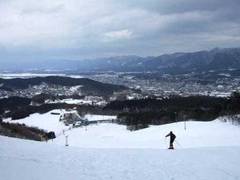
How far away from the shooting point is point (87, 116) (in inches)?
5709

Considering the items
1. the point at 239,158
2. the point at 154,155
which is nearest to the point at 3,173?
the point at 154,155

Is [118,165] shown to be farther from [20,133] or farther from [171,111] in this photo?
[171,111]

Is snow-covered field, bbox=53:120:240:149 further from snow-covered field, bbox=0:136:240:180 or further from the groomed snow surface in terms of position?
snow-covered field, bbox=0:136:240:180

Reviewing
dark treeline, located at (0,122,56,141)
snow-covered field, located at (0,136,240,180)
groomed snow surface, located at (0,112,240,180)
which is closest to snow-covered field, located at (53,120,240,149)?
dark treeline, located at (0,122,56,141)

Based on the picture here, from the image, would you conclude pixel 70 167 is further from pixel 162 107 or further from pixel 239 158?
pixel 162 107

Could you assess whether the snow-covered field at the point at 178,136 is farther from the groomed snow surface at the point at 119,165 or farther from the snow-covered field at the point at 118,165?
the snow-covered field at the point at 118,165

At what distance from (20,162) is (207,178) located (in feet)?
29.4

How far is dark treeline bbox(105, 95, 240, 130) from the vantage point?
96.6 m

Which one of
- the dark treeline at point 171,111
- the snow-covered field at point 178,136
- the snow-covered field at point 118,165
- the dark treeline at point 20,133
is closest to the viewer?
the snow-covered field at point 118,165

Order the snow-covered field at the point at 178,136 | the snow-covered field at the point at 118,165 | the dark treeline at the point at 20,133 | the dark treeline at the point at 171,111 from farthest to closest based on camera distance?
1. the dark treeline at the point at 171,111
2. the dark treeline at the point at 20,133
3. the snow-covered field at the point at 178,136
4. the snow-covered field at the point at 118,165

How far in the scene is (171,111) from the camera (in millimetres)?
120000

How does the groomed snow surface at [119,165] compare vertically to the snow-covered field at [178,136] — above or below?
above

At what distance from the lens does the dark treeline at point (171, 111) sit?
96625mm

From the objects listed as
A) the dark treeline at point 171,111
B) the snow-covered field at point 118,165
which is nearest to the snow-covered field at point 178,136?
the dark treeline at point 171,111
